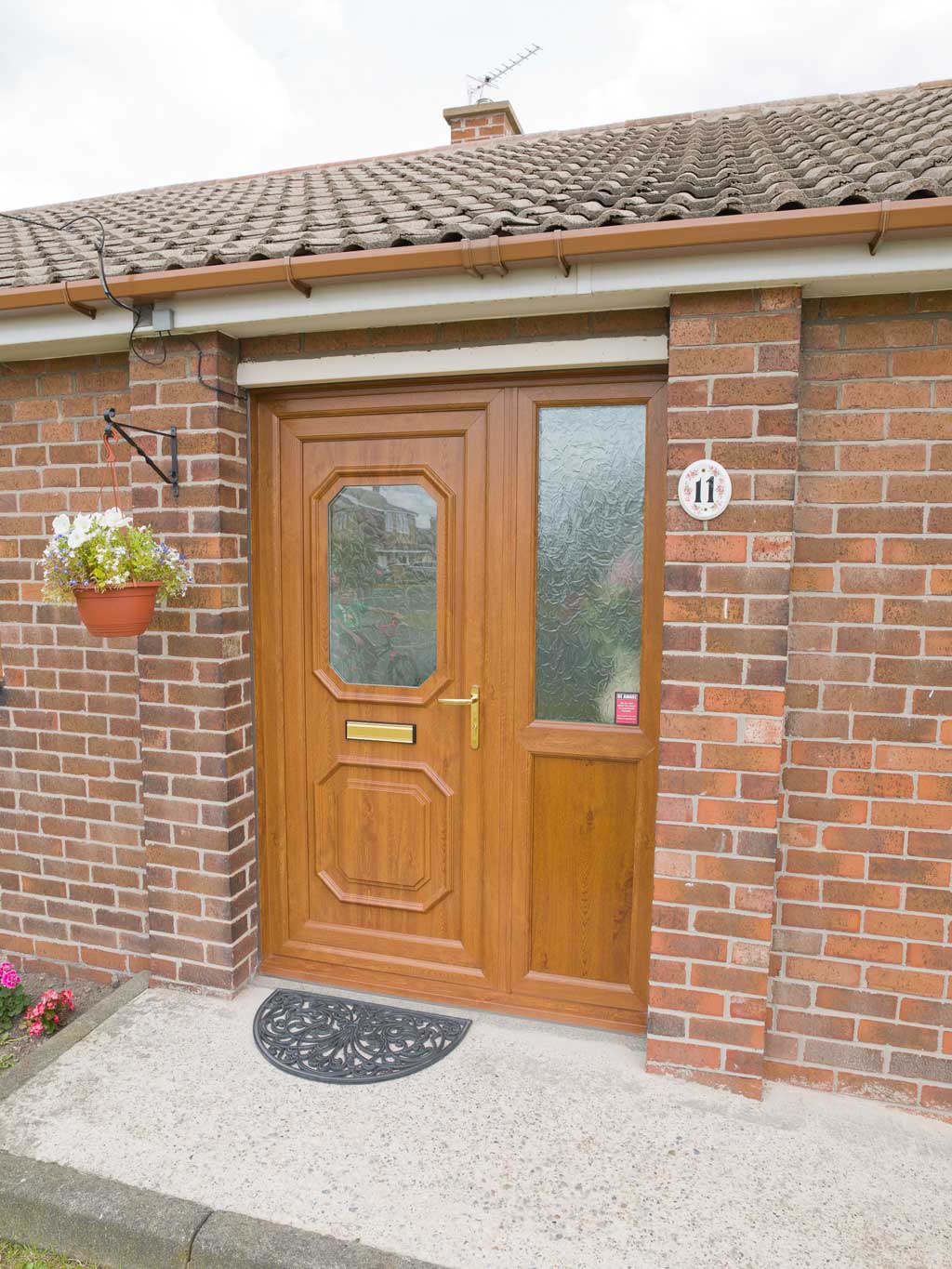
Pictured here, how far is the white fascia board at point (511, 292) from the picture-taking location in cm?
245

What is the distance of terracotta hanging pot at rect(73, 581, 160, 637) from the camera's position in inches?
114

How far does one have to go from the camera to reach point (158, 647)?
3.36 m

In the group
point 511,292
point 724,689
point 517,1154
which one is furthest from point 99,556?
point 517,1154

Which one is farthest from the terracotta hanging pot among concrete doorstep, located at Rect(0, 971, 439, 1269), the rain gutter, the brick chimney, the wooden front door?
the brick chimney

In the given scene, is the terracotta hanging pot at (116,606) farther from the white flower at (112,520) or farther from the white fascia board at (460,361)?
the white fascia board at (460,361)

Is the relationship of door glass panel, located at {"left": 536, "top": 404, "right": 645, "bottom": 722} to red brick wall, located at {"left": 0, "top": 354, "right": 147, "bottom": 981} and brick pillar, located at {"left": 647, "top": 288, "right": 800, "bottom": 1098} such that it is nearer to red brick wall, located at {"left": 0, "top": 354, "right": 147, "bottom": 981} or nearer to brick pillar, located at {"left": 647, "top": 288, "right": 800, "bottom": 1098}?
brick pillar, located at {"left": 647, "top": 288, "right": 800, "bottom": 1098}

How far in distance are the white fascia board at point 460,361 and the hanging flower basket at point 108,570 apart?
0.84m

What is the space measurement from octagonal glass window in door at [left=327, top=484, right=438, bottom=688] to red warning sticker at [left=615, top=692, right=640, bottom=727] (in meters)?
0.78

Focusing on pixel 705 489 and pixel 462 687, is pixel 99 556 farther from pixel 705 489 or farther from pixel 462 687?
pixel 705 489

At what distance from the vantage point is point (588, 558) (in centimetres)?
309

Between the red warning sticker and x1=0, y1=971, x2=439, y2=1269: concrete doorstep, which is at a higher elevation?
the red warning sticker

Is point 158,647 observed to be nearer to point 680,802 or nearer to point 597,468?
point 597,468

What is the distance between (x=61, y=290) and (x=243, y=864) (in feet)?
7.93

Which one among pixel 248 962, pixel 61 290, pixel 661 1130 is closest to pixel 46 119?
pixel 61 290
